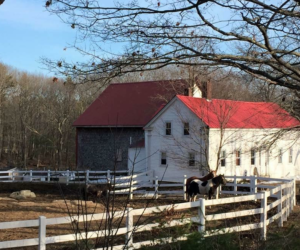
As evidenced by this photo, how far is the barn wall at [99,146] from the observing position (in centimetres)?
3881

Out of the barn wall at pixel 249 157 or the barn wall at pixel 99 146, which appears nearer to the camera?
the barn wall at pixel 249 157

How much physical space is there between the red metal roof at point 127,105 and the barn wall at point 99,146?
0.74 m

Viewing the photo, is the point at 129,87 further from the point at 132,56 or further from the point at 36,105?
the point at 132,56

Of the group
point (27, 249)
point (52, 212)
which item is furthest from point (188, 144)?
point (27, 249)

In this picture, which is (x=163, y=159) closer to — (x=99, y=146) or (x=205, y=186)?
(x=99, y=146)

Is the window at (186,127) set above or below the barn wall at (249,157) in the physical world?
above

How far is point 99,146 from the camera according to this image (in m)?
40.7

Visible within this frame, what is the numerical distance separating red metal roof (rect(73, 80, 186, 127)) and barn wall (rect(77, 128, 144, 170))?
74cm

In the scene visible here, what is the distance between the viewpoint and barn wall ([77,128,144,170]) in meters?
38.8

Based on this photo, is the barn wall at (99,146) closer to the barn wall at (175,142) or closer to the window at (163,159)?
the barn wall at (175,142)

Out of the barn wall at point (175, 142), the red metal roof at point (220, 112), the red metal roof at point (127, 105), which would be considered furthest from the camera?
the red metal roof at point (127, 105)

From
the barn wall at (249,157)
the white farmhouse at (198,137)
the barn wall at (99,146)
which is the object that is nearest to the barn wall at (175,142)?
the white farmhouse at (198,137)

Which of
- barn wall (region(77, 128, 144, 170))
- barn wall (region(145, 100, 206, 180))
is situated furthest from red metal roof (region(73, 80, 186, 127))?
barn wall (region(145, 100, 206, 180))

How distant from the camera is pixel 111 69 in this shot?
8516mm
